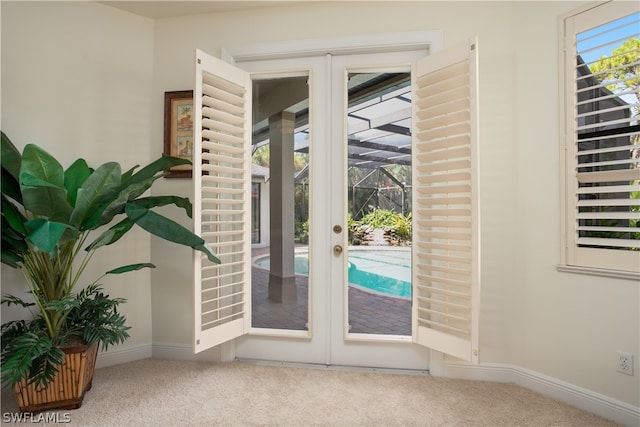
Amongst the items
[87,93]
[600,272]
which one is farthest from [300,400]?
[87,93]

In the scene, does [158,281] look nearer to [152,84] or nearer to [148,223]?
[148,223]

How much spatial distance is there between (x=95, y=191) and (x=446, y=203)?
205 centimetres

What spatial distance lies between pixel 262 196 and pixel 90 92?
151 centimetres

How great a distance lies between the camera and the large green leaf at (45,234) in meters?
1.47

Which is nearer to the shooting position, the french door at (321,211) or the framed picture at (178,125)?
the french door at (321,211)

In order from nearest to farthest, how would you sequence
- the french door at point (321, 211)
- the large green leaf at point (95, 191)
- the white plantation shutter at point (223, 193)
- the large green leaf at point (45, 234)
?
the large green leaf at point (45, 234) < the large green leaf at point (95, 191) < the white plantation shutter at point (223, 193) < the french door at point (321, 211)

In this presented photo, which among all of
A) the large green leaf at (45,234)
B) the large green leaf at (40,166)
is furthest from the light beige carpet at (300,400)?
the large green leaf at (40,166)

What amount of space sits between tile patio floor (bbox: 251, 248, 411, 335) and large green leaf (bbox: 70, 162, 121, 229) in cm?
108

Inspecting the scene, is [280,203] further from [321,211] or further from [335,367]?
[335,367]

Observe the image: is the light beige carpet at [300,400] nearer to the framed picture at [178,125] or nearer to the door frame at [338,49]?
the door frame at [338,49]

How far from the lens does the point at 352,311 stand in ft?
8.12

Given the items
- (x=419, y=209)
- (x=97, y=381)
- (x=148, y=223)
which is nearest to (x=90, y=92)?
(x=148, y=223)

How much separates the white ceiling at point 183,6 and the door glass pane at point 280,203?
0.56 meters

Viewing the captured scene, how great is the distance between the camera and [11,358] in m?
1.62
